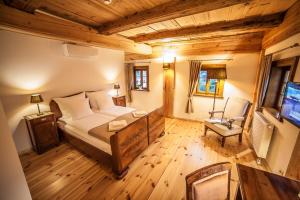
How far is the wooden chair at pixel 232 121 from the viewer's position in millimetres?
2633

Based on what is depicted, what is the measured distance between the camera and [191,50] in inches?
142

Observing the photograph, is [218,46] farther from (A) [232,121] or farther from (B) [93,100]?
(B) [93,100]

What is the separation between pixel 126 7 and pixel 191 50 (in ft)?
8.19

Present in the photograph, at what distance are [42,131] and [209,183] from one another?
9.90 feet

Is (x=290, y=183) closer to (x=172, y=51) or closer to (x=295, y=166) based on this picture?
(x=295, y=166)

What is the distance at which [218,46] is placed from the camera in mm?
3252

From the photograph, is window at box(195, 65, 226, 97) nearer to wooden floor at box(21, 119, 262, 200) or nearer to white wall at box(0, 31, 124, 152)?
wooden floor at box(21, 119, 262, 200)

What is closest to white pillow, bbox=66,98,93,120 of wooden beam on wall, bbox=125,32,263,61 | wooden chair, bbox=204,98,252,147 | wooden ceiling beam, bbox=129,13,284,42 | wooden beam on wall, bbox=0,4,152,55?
wooden beam on wall, bbox=0,4,152,55

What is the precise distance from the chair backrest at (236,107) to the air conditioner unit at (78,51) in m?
3.73

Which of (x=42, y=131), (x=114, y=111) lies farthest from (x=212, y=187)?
(x=42, y=131)

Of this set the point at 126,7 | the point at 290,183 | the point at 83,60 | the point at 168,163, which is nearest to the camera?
the point at 290,183

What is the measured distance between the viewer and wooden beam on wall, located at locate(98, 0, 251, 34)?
1337 mm

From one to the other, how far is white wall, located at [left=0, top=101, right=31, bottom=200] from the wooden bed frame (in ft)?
3.03

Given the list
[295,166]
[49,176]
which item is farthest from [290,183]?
[49,176]
